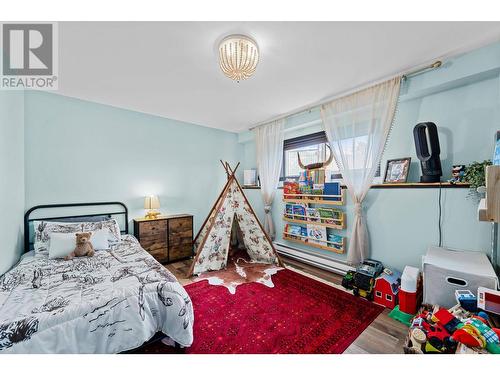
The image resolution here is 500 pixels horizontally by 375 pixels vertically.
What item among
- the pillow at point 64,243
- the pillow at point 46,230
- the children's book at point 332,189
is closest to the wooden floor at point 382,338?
the children's book at point 332,189

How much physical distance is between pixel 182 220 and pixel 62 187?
1.66 meters

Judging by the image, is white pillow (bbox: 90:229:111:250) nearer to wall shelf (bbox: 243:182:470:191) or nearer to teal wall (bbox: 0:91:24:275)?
teal wall (bbox: 0:91:24:275)

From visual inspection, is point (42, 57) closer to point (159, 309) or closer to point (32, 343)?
point (32, 343)

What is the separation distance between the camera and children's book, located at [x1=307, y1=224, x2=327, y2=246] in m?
3.09

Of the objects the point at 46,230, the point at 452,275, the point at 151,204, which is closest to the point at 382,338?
the point at 452,275

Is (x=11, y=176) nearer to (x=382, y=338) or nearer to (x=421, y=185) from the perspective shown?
(x=382, y=338)

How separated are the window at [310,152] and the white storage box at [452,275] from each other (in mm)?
1244

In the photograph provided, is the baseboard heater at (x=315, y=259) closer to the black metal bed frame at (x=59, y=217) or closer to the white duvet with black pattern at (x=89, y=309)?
the white duvet with black pattern at (x=89, y=309)

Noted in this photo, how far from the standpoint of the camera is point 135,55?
6.14 feet

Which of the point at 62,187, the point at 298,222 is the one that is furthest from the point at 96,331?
the point at 298,222

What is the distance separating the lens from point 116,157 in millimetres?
3188

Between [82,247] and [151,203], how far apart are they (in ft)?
3.62

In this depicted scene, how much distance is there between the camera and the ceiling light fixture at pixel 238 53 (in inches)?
63.6

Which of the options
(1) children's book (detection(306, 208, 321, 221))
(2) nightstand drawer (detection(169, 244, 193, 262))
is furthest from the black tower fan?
(2) nightstand drawer (detection(169, 244, 193, 262))
